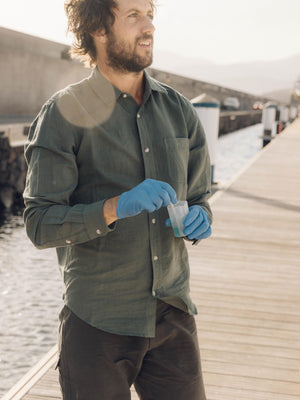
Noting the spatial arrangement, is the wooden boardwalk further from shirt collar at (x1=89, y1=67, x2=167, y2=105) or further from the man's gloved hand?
shirt collar at (x1=89, y1=67, x2=167, y2=105)

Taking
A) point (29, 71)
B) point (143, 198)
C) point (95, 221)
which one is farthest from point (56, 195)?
point (29, 71)

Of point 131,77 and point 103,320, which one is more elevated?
point 131,77

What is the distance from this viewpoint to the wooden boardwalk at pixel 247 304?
2.90m

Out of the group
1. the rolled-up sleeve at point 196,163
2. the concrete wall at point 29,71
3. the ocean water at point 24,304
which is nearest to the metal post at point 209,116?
the ocean water at point 24,304

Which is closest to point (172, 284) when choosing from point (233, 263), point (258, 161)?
point (233, 263)

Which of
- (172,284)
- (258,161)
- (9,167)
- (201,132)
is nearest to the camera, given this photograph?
(172,284)

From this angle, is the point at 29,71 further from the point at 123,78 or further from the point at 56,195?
the point at 56,195

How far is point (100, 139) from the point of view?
63.2 inches

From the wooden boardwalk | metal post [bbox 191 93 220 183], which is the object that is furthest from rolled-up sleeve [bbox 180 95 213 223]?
metal post [bbox 191 93 220 183]

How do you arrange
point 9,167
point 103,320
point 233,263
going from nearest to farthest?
point 103,320 < point 233,263 < point 9,167

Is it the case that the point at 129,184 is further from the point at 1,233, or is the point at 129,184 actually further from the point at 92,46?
the point at 1,233

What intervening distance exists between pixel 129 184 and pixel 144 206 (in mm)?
160

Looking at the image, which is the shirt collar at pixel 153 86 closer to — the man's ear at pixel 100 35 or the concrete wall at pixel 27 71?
the man's ear at pixel 100 35

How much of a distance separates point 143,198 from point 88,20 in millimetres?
549
